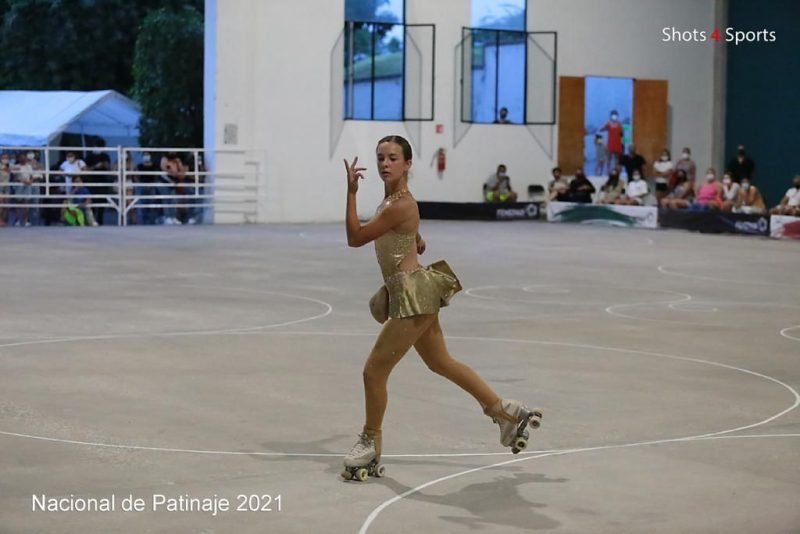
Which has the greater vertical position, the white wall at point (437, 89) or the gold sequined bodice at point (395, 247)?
the white wall at point (437, 89)

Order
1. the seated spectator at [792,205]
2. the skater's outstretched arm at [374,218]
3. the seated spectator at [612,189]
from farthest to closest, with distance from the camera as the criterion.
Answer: the seated spectator at [612,189] < the seated spectator at [792,205] < the skater's outstretched arm at [374,218]

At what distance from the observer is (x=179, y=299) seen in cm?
1428

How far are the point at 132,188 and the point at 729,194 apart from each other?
1301 cm

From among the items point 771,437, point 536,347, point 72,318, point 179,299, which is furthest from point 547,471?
point 179,299

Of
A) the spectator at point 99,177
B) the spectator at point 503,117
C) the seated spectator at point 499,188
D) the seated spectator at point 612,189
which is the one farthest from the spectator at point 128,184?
the seated spectator at point 612,189

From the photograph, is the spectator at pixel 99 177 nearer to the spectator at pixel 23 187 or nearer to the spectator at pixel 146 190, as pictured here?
the spectator at pixel 146 190

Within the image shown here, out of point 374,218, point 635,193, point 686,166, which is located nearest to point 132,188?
point 635,193

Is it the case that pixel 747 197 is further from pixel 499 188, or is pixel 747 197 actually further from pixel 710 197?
pixel 499 188

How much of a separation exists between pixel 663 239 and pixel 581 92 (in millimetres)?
8734

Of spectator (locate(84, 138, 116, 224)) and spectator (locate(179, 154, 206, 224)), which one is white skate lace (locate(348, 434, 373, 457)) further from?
spectator (locate(84, 138, 116, 224))

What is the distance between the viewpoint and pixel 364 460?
20.8 feet

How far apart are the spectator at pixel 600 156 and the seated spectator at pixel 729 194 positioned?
5.62 meters

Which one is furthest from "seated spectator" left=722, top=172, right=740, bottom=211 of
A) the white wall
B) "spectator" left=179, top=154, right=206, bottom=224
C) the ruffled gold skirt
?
the ruffled gold skirt

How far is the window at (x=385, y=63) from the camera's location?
98.7ft
